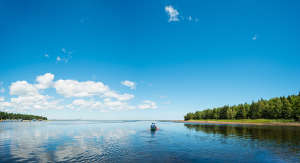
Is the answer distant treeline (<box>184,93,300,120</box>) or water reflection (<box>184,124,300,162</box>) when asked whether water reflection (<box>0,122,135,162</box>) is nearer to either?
water reflection (<box>184,124,300,162</box>)

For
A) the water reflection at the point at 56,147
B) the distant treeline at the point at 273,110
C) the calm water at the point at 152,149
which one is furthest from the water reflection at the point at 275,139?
the distant treeline at the point at 273,110

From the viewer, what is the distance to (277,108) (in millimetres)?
141750

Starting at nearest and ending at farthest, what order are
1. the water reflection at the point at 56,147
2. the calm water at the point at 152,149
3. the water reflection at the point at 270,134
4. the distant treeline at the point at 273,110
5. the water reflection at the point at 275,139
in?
the calm water at the point at 152,149, the water reflection at the point at 56,147, the water reflection at the point at 275,139, the water reflection at the point at 270,134, the distant treeline at the point at 273,110

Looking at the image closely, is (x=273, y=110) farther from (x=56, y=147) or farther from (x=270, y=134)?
(x=56, y=147)

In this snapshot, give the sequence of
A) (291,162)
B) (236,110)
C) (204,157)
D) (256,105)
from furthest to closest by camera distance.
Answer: (236,110) → (256,105) → (204,157) → (291,162)

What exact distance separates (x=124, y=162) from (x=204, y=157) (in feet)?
48.3

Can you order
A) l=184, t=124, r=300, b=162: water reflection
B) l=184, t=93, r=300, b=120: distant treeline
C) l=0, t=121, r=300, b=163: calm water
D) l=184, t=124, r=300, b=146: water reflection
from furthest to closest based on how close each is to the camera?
l=184, t=93, r=300, b=120: distant treeline → l=184, t=124, r=300, b=146: water reflection → l=184, t=124, r=300, b=162: water reflection → l=0, t=121, r=300, b=163: calm water

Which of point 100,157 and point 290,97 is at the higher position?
point 290,97

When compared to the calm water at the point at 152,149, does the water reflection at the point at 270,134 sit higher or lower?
lower

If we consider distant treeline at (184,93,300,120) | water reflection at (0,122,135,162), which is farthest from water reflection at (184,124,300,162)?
distant treeline at (184,93,300,120)

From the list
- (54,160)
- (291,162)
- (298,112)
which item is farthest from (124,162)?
(298,112)

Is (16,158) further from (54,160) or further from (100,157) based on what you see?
(100,157)

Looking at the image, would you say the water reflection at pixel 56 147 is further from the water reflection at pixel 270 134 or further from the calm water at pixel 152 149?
the water reflection at pixel 270 134

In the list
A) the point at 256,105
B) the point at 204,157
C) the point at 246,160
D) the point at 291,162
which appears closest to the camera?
the point at 291,162
